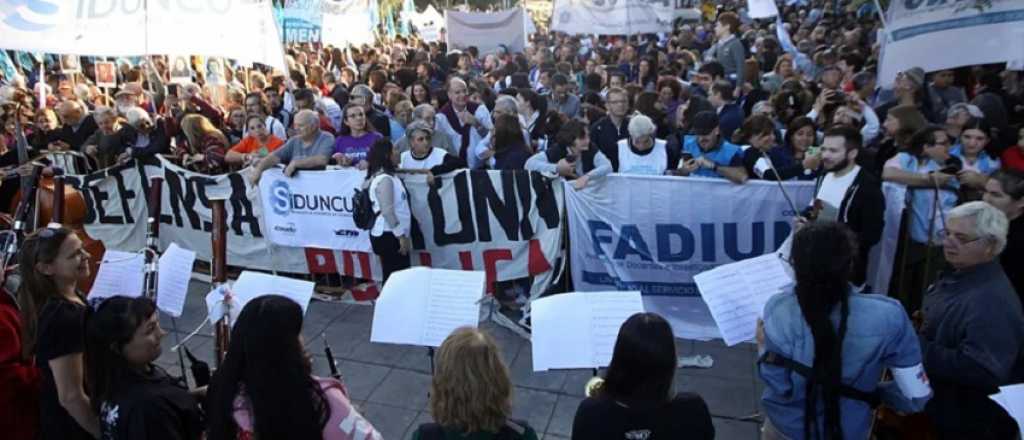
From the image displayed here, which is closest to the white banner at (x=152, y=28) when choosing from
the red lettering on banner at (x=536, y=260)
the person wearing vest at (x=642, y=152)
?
the red lettering on banner at (x=536, y=260)

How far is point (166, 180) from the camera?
741cm

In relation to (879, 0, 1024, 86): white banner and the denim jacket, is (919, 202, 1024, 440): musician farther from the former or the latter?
(879, 0, 1024, 86): white banner

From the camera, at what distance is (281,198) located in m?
6.84

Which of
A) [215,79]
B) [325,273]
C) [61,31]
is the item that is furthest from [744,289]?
[215,79]

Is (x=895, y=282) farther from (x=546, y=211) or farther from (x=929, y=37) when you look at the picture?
(x=546, y=211)

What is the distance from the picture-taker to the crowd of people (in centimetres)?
244

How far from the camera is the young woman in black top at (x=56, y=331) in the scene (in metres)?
2.83

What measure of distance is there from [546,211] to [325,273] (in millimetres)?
2406

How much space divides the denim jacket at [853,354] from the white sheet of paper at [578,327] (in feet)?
2.54

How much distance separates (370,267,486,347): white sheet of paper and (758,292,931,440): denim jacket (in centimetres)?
151

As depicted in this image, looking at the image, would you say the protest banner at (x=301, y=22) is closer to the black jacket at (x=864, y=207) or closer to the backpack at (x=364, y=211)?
the backpack at (x=364, y=211)

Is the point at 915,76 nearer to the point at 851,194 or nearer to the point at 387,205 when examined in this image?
the point at 851,194

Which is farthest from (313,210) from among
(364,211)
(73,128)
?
(73,128)

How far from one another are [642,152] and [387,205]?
2211 mm
